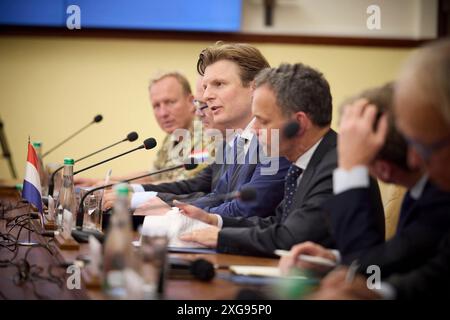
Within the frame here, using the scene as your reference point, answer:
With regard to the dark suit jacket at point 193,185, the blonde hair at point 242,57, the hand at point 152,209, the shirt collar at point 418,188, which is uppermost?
the blonde hair at point 242,57

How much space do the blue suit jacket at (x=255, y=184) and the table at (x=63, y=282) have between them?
0.59m

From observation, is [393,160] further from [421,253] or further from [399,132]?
[421,253]

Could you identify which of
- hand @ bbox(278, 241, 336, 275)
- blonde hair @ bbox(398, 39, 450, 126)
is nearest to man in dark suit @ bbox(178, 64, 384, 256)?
hand @ bbox(278, 241, 336, 275)

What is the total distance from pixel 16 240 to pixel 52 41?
416 cm

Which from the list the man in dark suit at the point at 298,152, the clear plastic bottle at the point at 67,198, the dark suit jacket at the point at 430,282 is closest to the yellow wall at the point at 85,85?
the clear plastic bottle at the point at 67,198

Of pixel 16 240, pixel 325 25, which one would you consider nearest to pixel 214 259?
pixel 16 240

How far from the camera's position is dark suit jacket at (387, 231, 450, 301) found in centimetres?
167

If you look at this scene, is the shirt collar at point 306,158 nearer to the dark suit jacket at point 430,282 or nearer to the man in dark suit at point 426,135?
the man in dark suit at point 426,135

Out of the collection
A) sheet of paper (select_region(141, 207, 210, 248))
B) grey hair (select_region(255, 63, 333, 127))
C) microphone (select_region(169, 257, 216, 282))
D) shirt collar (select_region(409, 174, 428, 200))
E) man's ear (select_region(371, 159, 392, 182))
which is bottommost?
sheet of paper (select_region(141, 207, 210, 248))

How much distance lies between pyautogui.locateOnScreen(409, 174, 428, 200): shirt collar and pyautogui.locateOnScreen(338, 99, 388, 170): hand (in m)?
0.13

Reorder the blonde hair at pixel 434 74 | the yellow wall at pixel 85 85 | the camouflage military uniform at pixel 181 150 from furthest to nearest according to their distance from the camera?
the yellow wall at pixel 85 85 → the camouflage military uniform at pixel 181 150 → the blonde hair at pixel 434 74

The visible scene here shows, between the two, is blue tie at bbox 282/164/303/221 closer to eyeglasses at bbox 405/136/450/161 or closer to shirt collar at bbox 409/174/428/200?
shirt collar at bbox 409/174/428/200

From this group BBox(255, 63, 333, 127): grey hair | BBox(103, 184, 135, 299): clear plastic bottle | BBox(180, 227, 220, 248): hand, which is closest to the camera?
BBox(103, 184, 135, 299): clear plastic bottle

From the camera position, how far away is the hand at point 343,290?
173 centimetres
